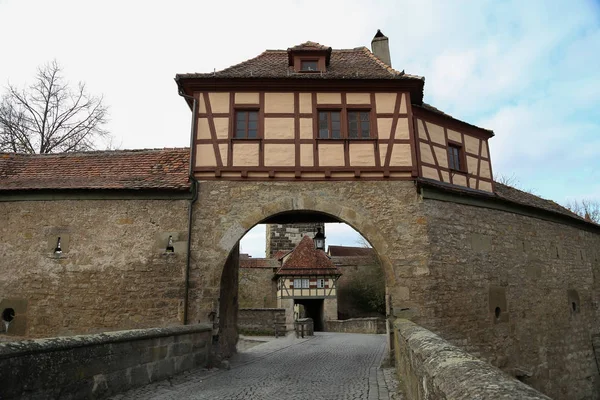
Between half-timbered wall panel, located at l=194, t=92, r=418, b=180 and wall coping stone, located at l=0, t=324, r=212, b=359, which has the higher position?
half-timbered wall panel, located at l=194, t=92, r=418, b=180

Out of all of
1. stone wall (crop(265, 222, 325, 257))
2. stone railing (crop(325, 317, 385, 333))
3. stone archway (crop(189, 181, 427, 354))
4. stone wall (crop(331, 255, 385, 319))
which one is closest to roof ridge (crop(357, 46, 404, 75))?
stone archway (crop(189, 181, 427, 354))

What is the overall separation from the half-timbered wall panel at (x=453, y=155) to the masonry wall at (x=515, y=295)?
0.94 meters

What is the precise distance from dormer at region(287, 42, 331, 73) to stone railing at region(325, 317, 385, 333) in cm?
1740

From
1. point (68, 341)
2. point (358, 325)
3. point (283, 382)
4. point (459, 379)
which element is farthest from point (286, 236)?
point (459, 379)

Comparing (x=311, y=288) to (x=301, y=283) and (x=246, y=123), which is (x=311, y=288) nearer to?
(x=301, y=283)

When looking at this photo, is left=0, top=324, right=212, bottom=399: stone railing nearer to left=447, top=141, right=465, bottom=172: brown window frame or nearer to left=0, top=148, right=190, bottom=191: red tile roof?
left=0, top=148, right=190, bottom=191: red tile roof

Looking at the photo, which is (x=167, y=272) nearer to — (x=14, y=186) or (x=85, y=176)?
(x=85, y=176)

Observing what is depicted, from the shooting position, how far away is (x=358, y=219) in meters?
10.5

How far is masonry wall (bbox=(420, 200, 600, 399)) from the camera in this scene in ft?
35.2

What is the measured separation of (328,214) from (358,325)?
17683mm

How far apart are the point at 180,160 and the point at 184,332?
17.1ft

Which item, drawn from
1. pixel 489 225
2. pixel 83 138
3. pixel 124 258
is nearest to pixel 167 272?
pixel 124 258

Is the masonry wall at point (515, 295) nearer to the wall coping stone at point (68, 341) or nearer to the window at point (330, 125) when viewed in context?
the window at point (330, 125)

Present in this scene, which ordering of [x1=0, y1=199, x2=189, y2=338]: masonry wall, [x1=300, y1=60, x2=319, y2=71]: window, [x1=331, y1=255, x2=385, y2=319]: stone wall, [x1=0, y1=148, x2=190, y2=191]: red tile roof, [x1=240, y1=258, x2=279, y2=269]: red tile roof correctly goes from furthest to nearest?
[x1=331, y1=255, x2=385, y2=319]: stone wall → [x1=240, y1=258, x2=279, y2=269]: red tile roof → [x1=300, y1=60, x2=319, y2=71]: window → [x1=0, y1=148, x2=190, y2=191]: red tile roof → [x1=0, y1=199, x2=189, y2=338]: masonry wall
